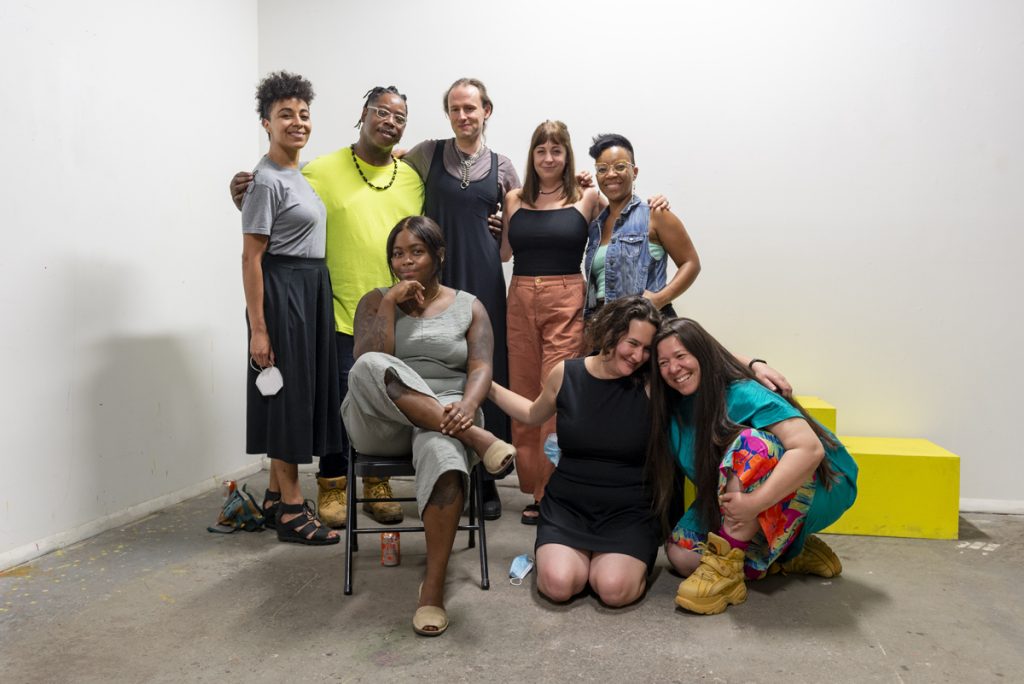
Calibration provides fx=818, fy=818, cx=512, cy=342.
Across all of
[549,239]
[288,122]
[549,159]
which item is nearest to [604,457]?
[549,239]

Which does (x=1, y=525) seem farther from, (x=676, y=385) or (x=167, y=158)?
(x=676, y=385)

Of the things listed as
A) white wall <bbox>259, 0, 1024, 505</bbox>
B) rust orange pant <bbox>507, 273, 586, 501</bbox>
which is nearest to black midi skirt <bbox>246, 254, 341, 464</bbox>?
rust orange pant <bbox>507, 273, 586, 501</bbox>

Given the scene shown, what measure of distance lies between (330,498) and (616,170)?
1.89 metres

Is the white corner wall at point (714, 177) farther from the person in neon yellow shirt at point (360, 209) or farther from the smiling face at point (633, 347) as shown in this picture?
the smiling face at point (633, 347)

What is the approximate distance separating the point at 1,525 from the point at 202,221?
1.78 meters

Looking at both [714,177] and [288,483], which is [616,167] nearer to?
[714,177]

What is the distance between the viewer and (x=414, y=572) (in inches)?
118

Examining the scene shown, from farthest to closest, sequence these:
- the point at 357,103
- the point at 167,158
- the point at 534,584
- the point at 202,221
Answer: the point at 357,103 → the point at 202,221 → the point at 167,158 → the point at 534,584

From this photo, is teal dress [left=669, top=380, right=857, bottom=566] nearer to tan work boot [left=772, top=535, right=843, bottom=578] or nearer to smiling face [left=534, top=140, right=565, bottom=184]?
tan work boot [left=772, top=535, right=843, bottom=578]

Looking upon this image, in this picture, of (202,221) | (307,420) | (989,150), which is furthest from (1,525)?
(989,150)

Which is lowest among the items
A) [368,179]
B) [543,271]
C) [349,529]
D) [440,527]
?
[349,529]

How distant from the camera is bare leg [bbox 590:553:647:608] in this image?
263cm

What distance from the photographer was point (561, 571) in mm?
2678

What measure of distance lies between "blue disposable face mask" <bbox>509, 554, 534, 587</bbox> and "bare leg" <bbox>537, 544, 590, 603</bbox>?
6.1 inches
